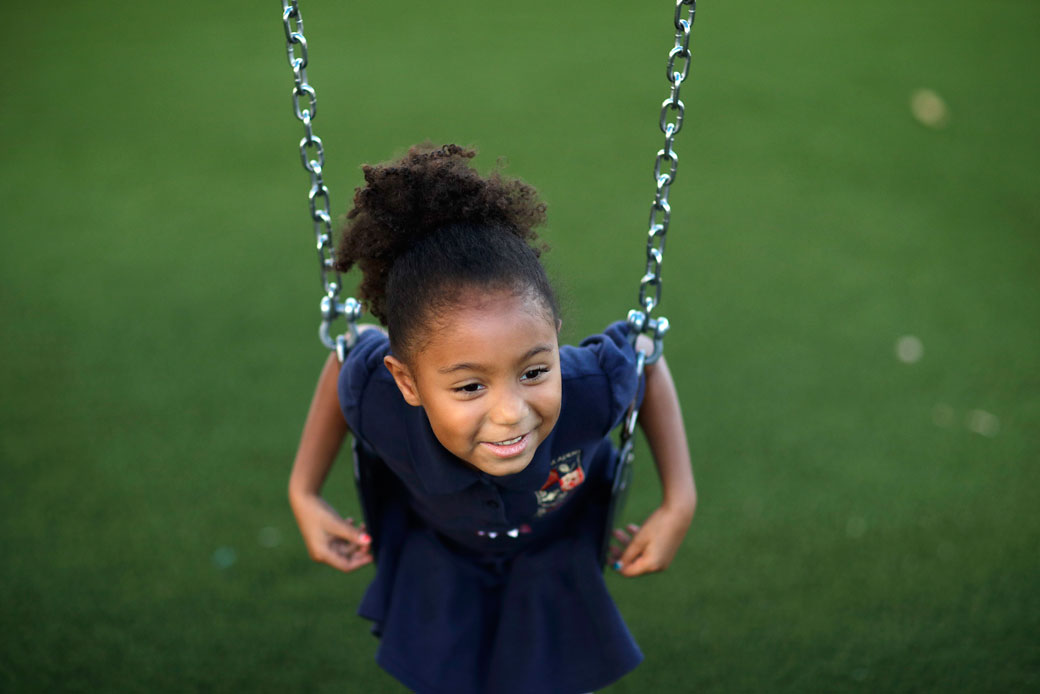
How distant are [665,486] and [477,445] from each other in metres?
0.45

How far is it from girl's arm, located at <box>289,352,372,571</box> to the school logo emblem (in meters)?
0.30

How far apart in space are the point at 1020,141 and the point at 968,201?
597 mm

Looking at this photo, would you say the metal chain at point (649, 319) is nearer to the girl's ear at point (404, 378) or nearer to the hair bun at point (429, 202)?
the hair bun at point (429, 202)

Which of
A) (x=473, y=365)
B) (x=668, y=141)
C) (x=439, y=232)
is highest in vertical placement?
(x=668, y=141)

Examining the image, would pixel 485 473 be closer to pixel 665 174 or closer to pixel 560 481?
pixel 560 481

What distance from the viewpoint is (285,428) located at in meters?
2.51

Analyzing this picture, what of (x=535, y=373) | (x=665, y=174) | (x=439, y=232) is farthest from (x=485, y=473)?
(x=665, y=174)

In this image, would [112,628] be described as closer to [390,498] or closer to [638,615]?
[390,498]

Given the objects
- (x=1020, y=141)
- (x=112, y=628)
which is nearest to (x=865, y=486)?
(x=112, y=628)

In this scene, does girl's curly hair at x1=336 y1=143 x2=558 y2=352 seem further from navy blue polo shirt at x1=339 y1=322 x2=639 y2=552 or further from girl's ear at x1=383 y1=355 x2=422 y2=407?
navy blue polo shirt at x1=339 y1=322 x2=639 y2=552

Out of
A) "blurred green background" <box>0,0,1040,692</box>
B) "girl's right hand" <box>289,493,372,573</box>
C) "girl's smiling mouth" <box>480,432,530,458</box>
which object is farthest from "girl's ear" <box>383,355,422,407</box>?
"girl's right hand" <box>289,493,372,573</box>

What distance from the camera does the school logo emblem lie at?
1.33 m

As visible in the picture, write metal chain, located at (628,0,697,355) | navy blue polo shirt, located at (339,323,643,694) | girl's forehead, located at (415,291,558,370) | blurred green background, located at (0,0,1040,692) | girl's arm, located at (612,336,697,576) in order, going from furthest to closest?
blurred green background, located at (0,0,1040,692) < girl's arm, located at (612,336,697,576) < navy blue polo shirt, located at (339,323,643,694) < metal chain, located at (628,0,697,355) < girl's forehead, located at (415,291,558,370)

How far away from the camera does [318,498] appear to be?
1.54 meters
